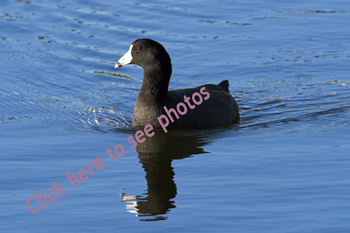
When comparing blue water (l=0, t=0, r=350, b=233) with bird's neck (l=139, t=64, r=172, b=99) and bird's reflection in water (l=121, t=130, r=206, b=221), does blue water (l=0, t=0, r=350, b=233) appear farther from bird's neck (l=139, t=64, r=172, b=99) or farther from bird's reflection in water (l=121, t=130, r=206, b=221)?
bird's neck (l=139, t=64, r=172, b=99)

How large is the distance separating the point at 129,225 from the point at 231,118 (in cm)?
409

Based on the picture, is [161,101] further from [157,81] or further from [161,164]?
[161,164]

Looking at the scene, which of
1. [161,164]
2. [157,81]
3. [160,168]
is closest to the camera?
[160,168]

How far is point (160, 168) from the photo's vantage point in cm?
725

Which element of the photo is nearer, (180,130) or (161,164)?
(161,164)

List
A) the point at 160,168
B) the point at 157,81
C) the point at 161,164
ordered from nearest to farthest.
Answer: the point at 160,168 → the point at 161,164 → the point at 157,81

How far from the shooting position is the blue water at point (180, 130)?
5930 mm

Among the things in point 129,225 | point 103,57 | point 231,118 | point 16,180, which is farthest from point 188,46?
point 129,225

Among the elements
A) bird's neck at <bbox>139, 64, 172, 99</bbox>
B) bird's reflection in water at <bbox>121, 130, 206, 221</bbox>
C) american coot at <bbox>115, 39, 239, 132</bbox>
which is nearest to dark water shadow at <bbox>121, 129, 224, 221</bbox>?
bird's reflection in water at <bbox>121, 130, 206, 221</bbox>

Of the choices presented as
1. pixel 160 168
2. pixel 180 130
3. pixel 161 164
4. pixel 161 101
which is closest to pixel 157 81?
pixel 161 101

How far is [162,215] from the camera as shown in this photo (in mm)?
5891

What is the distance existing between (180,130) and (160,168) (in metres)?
1.62

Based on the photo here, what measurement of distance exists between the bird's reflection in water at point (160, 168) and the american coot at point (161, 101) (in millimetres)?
189

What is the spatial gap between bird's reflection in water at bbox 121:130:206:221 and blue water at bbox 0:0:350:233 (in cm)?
2
